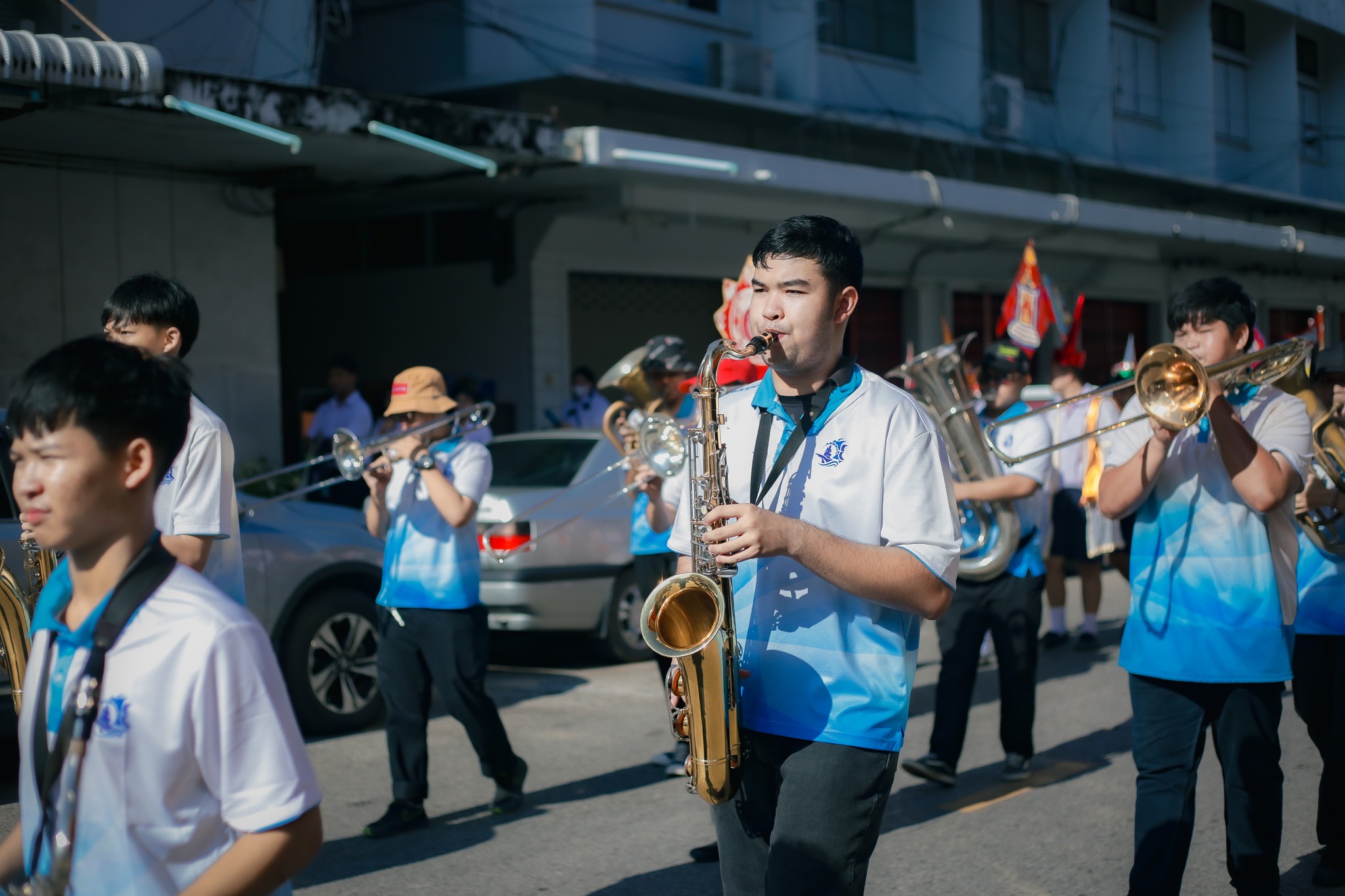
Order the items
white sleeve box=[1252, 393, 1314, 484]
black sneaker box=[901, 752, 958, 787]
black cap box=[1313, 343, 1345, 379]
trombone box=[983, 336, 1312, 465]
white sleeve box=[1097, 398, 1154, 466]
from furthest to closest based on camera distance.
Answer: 1. black sneaker box=[901, 752, 958, 787]
2. black cap box=[1313, 343, 1345, 379]
3. white sleeve box=[1097, 398, 1154, 466]
4. white sleeve box=[1252, 393, 1314, 484]
5. trombone box=[983, 336, 1312, 465]

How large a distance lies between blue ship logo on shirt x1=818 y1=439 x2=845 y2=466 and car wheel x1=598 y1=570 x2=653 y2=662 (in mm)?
6094

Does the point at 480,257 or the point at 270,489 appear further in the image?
the point at 480,257

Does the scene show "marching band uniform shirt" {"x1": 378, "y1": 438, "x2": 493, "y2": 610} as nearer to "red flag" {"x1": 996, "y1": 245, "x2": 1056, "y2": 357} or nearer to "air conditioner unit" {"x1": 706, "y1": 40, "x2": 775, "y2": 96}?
"red flag" {"x1": 996, "y1": 245, "x2": 1056, "y2": 357}

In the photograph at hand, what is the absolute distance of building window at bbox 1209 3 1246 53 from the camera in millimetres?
23938

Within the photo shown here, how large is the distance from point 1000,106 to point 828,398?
16766 mm

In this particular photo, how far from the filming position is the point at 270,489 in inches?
405

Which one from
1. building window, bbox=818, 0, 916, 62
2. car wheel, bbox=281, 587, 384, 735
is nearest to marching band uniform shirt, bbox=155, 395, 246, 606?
car wheel, bbox=281, 587, 384, 735

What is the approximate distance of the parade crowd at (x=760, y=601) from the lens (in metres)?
1.85

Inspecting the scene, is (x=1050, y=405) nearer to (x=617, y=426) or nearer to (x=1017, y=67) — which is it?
(x=617, y=426)

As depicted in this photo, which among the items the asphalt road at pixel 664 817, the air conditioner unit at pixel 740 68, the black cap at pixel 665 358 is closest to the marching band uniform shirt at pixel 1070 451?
the asphalt road at pixel 664 817

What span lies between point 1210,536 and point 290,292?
529 inches

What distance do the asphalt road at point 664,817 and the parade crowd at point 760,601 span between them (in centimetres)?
22

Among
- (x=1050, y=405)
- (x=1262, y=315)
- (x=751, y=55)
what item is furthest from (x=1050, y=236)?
(x=1050, y=405)

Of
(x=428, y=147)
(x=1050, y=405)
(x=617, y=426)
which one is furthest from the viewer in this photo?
(x=428, y=147)
